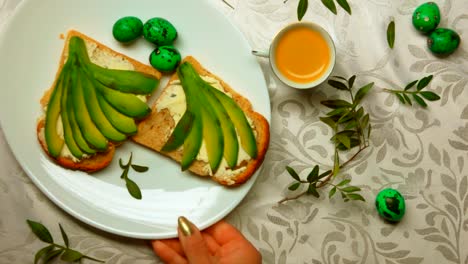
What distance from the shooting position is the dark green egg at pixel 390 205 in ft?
5.36

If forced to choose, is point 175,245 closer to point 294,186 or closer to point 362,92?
point 294,186

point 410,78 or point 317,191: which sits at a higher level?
point 410,78

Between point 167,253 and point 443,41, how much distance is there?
0.99 m

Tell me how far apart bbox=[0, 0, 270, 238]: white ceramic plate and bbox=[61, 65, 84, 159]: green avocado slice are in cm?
6

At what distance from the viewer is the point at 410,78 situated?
66.9 inches

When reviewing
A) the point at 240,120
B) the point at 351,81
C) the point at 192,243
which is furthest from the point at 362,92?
the point at 192,243

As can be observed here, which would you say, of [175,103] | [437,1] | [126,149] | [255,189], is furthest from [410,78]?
[126,149]

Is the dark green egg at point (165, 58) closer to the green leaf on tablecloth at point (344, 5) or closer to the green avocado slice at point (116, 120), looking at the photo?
the green avocado slice at point (116, 120)

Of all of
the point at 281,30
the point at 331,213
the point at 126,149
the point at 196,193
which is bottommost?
the point at 331,213

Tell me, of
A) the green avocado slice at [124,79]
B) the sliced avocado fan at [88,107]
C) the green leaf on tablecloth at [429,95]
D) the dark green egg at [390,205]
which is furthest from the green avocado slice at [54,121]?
the green leaf on tablecloth at [429,95]

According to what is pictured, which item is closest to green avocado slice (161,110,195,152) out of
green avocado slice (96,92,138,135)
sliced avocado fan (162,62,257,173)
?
sliced avocado fan (162,62,257,173)

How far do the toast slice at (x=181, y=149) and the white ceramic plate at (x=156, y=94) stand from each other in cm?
3

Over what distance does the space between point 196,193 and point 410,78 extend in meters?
0.72

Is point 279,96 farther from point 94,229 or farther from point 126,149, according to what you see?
point 94,229
